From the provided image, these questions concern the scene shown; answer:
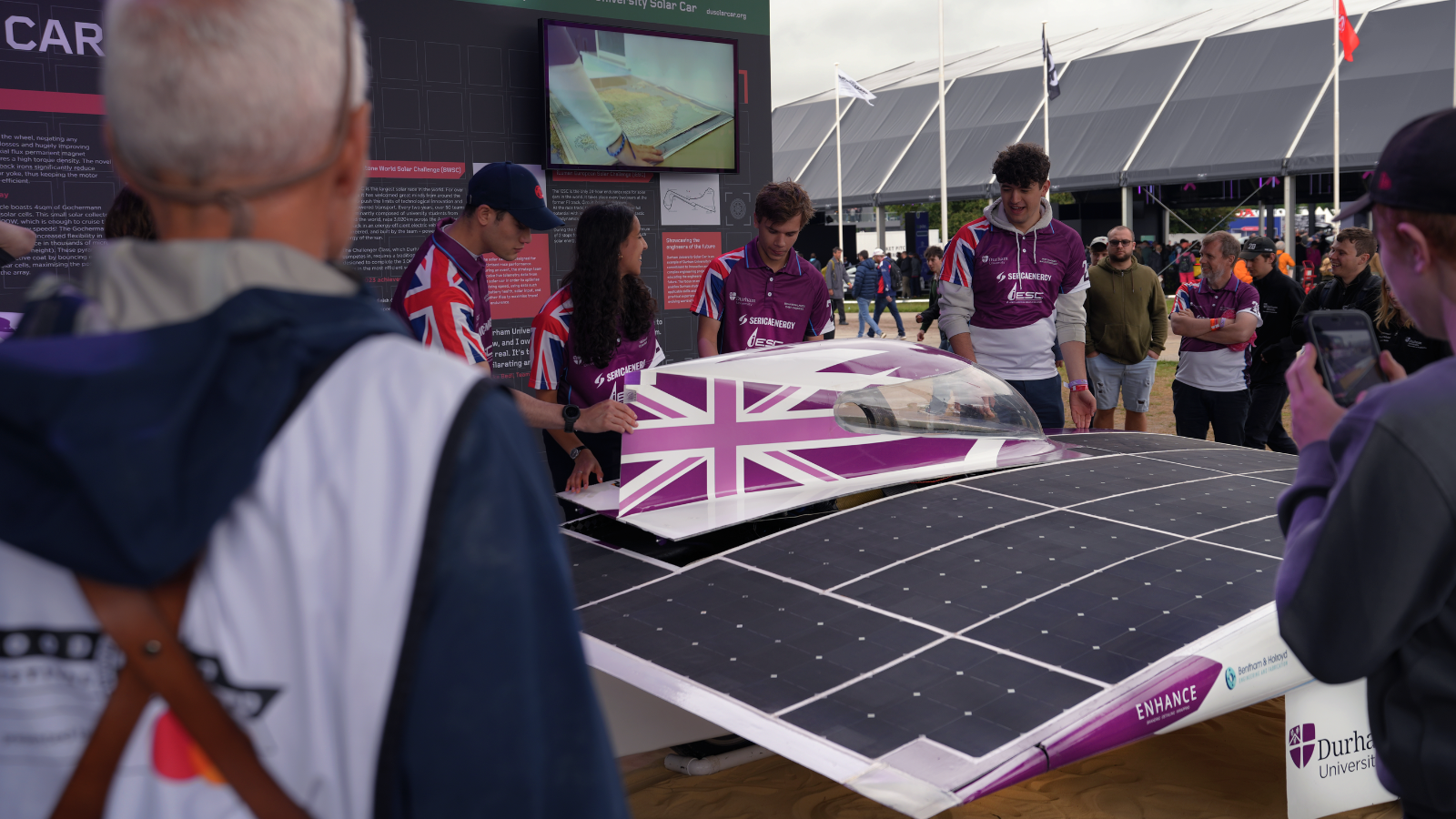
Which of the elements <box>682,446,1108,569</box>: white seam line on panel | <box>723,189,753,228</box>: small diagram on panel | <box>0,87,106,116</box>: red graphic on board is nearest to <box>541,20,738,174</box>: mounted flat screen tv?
<box>723,189,753,228</box>: small diagram on panel

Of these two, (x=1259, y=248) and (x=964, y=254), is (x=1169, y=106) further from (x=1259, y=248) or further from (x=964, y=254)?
(x=964, y=254)

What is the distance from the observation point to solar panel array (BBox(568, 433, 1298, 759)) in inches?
98.7

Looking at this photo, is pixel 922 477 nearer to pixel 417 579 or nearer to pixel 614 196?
pixel 417 579

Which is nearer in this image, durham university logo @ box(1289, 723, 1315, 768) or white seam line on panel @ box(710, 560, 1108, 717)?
white seam line on panel @ box(710, 560, 1108, 717)

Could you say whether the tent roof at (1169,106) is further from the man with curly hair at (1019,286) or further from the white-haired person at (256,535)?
the white-haired person at (256,535)

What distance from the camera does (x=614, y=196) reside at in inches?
301

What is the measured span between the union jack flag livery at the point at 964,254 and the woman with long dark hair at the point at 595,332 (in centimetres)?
175

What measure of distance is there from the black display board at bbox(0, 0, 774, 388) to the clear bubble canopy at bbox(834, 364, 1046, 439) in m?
3.85

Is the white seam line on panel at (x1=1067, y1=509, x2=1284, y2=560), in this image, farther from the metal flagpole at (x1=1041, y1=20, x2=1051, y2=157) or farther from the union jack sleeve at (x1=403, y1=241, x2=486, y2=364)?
the metal flagpole at (x1=1041, y1=20, x2=1051, y2=157)

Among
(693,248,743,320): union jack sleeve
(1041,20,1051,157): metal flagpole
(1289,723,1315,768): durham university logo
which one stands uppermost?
(1041,20,1051,157): metal flagpole

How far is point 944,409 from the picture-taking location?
12.9 feet

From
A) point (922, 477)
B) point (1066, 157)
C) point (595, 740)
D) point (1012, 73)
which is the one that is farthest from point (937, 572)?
point (1012, 73)

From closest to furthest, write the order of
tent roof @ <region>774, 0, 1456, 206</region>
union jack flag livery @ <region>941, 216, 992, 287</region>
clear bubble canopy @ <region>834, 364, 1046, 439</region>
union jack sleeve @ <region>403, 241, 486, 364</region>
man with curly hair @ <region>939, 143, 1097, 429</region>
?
union jack sleeve @ <region>403, 241, 486, 364</region>
clear bubble canopy @ <region>834, 364, 1046, 439</region>
man with curly hair @ <region>939, 143, 1097, 429</region>
union jack flag livery @ <region>941, 216, 992, 287</region>
tent roof @ <region>774, 0, 1456, 206</region>

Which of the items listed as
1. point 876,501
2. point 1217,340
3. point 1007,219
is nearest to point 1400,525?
point 876,501
